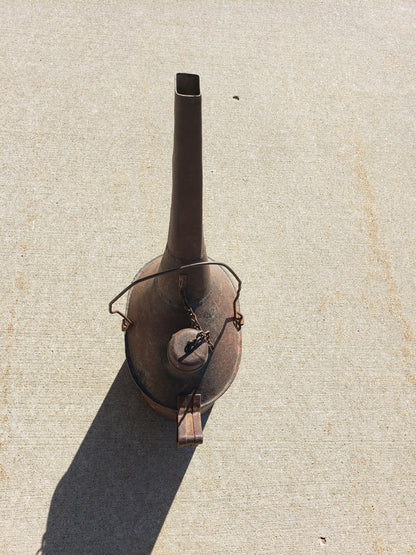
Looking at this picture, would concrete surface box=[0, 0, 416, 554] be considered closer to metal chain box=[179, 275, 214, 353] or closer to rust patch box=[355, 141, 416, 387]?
rust patch box=[355, 141, 416, 387]

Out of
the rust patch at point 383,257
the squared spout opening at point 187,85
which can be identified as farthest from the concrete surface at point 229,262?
the squared spout opening at point 187,85

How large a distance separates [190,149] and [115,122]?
284 centimetres

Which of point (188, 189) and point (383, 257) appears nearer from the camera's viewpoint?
point (188, 189)

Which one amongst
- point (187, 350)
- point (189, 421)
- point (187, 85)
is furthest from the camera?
point (189, 421)

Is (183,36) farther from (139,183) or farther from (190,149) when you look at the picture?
(190,149)

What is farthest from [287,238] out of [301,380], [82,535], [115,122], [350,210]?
[82,535]

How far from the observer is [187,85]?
1.37 m

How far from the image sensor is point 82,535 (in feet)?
8.11

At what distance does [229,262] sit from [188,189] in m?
1.89

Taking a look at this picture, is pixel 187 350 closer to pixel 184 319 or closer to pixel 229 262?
pixel 184 319

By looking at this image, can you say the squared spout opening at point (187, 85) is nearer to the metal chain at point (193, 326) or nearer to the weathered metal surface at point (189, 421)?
the metal chain at point (193, 326)

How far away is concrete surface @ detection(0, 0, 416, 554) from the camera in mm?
2604

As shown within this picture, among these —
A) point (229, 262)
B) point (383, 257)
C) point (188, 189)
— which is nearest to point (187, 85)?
point (188, 189)

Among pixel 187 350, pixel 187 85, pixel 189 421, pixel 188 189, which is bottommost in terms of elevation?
pixel 189 421
